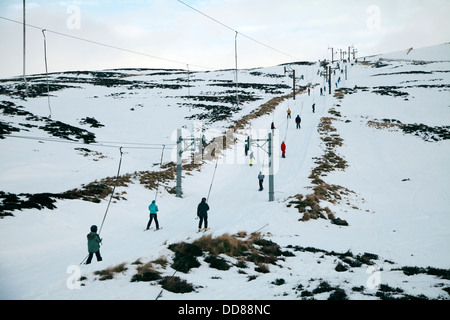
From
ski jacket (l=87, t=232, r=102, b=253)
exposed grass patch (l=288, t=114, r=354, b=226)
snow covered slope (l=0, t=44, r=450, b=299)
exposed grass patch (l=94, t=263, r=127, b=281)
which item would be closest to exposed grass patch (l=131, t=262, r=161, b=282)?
snow covered slope (l=0, t=44, r=450, b=299)

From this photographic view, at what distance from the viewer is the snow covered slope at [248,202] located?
9.30 m

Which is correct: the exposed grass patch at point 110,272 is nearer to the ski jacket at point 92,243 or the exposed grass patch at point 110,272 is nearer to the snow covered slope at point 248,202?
the snow covered slope at point 248,202

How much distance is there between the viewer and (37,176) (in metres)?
23.6

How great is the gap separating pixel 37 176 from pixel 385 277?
2541cm

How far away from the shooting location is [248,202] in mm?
20859

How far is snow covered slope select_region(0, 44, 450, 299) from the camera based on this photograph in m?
9.30

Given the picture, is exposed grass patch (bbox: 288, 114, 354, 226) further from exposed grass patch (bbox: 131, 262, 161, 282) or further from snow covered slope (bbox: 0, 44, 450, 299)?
exposed grass patch (bbox: 131, 262, 161, 282)

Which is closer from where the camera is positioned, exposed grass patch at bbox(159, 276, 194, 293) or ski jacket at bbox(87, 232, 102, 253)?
exposed grass patch at bbox(159, 276, 194, 293)

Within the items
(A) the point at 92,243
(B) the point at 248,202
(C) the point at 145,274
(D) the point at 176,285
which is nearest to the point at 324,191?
(B) the point at 248,202

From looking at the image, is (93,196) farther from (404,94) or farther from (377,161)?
(404,94)

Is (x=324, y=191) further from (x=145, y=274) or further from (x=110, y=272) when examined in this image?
(x=110, y=272)

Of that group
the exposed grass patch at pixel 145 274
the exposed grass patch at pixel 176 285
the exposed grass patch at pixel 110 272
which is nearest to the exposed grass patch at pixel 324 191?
the exposed grass patch at pixel 176 285

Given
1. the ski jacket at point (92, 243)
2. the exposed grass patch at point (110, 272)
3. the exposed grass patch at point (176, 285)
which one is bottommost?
the exposed grass patch at point (176, 285)
